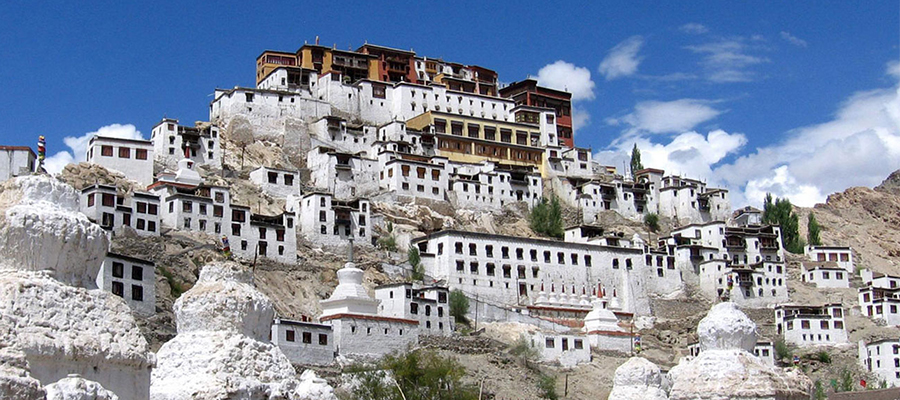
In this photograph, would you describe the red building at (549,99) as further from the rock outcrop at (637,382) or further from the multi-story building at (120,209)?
the rock outcrop at (637,382)

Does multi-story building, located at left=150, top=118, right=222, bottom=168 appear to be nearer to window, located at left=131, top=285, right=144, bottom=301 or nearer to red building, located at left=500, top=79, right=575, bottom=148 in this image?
window, located at left=131, top=285, right=144, bottom=301

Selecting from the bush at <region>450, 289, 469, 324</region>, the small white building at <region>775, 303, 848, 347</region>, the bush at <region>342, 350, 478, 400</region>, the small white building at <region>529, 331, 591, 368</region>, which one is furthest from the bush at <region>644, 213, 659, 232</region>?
the bush at <region>342, 350, 478, 400</region>

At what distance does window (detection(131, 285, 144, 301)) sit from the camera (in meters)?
54.4

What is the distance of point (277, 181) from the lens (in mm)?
84562

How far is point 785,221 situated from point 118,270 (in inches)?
2827

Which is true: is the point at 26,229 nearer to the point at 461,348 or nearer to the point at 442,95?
the point at 461,348

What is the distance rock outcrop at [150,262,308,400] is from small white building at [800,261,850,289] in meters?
88.6

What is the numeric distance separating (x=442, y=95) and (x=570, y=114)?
15.8 meters

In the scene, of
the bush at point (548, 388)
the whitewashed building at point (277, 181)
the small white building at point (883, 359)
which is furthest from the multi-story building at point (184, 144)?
the small white building at point (883, 359)

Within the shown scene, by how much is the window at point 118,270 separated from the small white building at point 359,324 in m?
11.5

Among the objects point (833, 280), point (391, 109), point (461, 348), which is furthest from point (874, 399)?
point (391, 109)

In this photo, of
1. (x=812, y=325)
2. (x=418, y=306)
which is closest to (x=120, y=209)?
(x=418, y=306)

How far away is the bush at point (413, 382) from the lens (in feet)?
152

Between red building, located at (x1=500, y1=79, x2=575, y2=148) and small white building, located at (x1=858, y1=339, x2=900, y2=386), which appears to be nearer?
small white building, located at (x1=858, y1=339, x2=900, y2=386)
